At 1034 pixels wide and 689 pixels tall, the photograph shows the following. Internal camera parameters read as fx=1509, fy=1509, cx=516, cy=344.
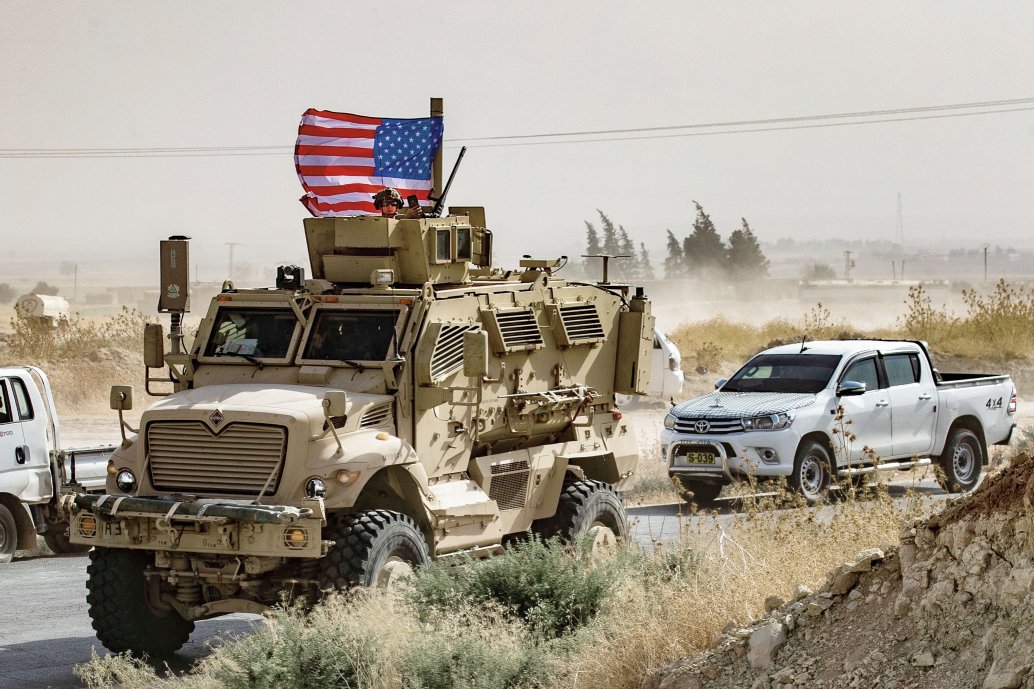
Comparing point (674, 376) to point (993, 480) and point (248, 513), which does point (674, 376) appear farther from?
point (993, 480)

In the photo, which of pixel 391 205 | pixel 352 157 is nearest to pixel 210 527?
pixel 391 205

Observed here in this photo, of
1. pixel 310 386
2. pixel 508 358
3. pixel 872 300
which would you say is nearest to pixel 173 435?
pixel 310 386

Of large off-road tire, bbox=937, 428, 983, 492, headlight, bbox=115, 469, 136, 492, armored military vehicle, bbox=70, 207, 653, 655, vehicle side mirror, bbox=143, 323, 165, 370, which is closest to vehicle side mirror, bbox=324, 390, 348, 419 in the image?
armored military vehicle, bbox=70, 207, 653, 655

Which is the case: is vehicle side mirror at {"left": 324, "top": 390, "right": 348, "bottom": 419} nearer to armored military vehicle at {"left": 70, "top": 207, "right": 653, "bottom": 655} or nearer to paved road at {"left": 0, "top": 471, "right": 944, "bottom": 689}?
armored military vehicle at {"left": 70, "top": 207, "right": 653, "bottom": 655}

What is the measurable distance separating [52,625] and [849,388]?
9.57 metres

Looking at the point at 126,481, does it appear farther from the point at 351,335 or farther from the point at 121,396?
the point at 351,335

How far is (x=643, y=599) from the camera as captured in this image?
9156 mm

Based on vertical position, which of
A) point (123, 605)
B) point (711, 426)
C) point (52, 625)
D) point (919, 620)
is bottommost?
point (52, 625)

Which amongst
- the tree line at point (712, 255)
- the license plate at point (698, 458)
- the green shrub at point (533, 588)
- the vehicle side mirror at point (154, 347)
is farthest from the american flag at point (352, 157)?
the tree line at point (712, 255)

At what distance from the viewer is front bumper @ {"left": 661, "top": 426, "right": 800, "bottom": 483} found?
55.3ft

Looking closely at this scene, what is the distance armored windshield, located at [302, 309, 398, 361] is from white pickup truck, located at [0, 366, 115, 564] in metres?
3.99

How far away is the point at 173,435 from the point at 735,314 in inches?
2551

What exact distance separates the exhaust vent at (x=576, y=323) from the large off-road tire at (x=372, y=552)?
3.06 m

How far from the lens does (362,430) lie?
10.8m
